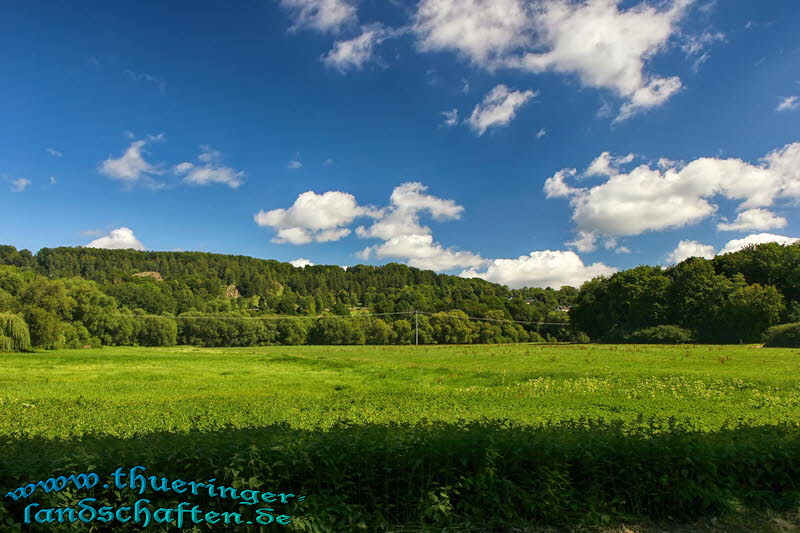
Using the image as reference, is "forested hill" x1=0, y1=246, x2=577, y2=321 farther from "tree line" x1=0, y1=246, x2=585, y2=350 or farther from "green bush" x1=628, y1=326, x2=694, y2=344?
"green bush" x1=628, y1=326, x2=694, y2=344

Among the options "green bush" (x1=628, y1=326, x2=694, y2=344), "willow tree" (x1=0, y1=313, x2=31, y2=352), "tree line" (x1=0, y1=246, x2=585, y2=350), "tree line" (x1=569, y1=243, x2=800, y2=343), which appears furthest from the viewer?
"green bush" (x1=628, y1=326, x2=694, y2=344)

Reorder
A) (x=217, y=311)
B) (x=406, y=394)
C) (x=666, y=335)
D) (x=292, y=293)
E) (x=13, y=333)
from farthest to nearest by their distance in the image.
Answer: (x=292, y=293)
(x=217, y=311)
(x=666, y=335)
(x=13, y=333)
(x=406, y=394)

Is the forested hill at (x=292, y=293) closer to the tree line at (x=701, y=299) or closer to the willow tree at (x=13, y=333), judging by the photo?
the tree line at (x=701, y=299)

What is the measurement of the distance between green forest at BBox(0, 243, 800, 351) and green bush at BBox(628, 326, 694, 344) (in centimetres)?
19

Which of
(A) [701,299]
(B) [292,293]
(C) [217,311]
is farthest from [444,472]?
Result: (B) [292,293]

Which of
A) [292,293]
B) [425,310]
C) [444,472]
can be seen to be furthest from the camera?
[292,293]

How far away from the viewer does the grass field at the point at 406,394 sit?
16.0 metres

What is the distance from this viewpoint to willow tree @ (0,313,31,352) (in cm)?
5394

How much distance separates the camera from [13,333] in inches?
2143

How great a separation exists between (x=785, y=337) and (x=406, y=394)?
47960 mm

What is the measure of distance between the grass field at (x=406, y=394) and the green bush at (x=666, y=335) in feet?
114

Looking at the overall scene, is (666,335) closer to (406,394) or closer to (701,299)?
(701,299)

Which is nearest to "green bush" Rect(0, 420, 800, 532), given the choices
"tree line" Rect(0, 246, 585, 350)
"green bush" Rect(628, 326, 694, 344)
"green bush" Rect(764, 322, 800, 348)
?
"green bush" Rect(764, 322, 800, 348)

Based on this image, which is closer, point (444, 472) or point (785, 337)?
point (444, 472)
